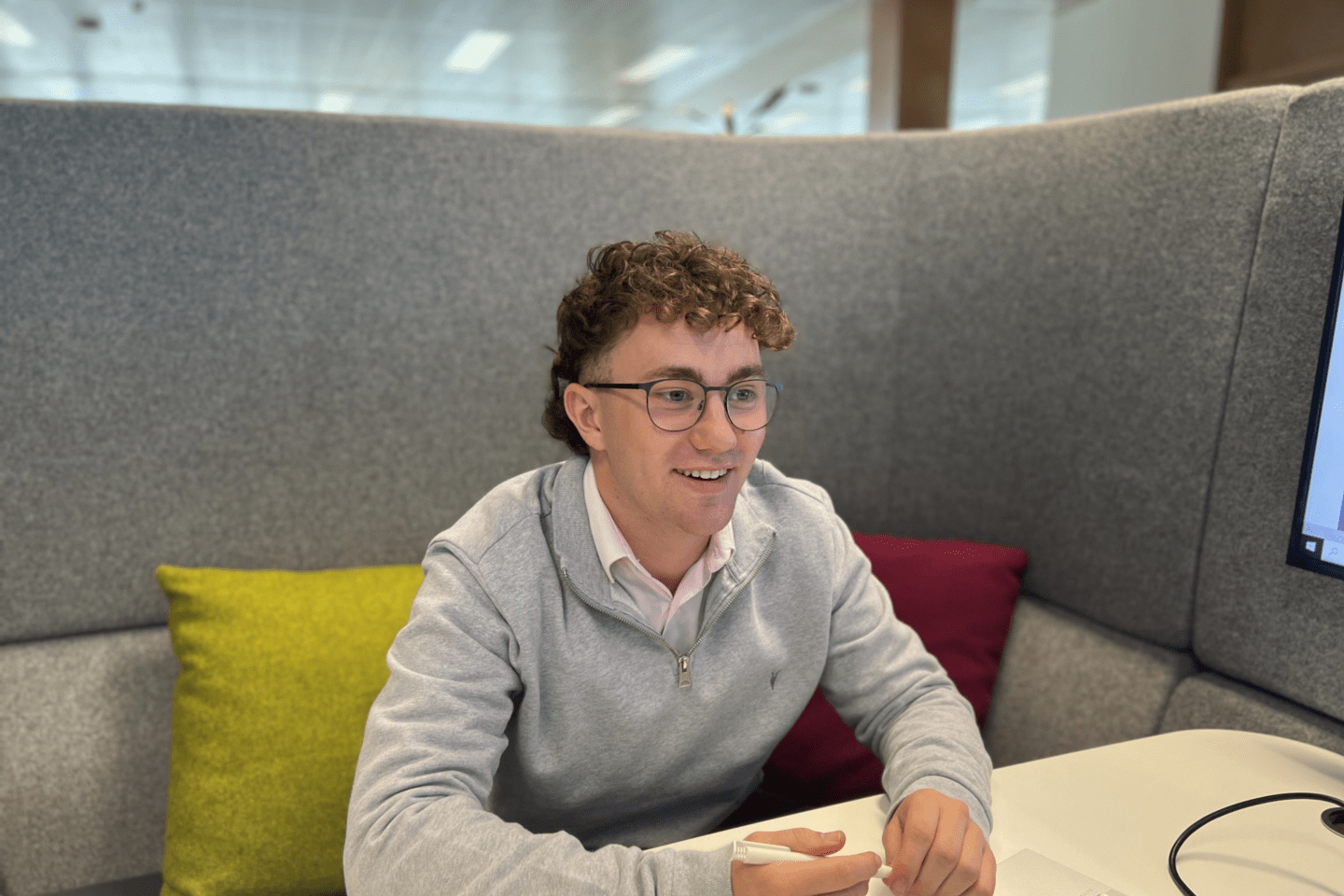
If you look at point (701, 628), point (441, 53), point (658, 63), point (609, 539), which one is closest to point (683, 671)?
point (701, 628)

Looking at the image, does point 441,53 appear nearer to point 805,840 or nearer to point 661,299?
point 661,299

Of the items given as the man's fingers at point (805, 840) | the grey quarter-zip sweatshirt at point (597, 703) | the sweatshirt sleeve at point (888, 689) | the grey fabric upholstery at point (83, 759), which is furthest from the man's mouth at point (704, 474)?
the grey fabric upholstery at point (83, 759)

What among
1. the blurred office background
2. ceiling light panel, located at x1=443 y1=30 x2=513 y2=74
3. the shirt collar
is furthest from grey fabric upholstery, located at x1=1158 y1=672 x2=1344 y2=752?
ceiling light panel, located at x1=443 y1=30 x2=513 y2=74

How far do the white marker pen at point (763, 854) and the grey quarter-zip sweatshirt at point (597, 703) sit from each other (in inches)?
0.5

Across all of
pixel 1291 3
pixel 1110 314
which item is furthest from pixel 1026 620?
pixel 1291 3

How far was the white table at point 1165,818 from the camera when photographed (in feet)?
2.23

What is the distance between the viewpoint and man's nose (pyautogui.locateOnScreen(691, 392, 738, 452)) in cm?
80

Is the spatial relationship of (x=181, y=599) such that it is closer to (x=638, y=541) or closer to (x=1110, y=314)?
(x=638, y=541)

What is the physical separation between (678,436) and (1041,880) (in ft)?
1.48

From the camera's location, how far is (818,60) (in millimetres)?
6215

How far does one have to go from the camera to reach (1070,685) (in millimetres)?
1182

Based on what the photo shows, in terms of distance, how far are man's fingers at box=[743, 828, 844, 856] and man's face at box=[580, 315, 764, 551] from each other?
279 mm

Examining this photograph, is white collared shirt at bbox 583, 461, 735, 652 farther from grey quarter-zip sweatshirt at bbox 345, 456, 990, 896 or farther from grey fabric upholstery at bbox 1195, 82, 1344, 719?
grey fabric upholstery at bbox 1195, 82, 1344, 719

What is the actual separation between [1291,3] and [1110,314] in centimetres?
243
